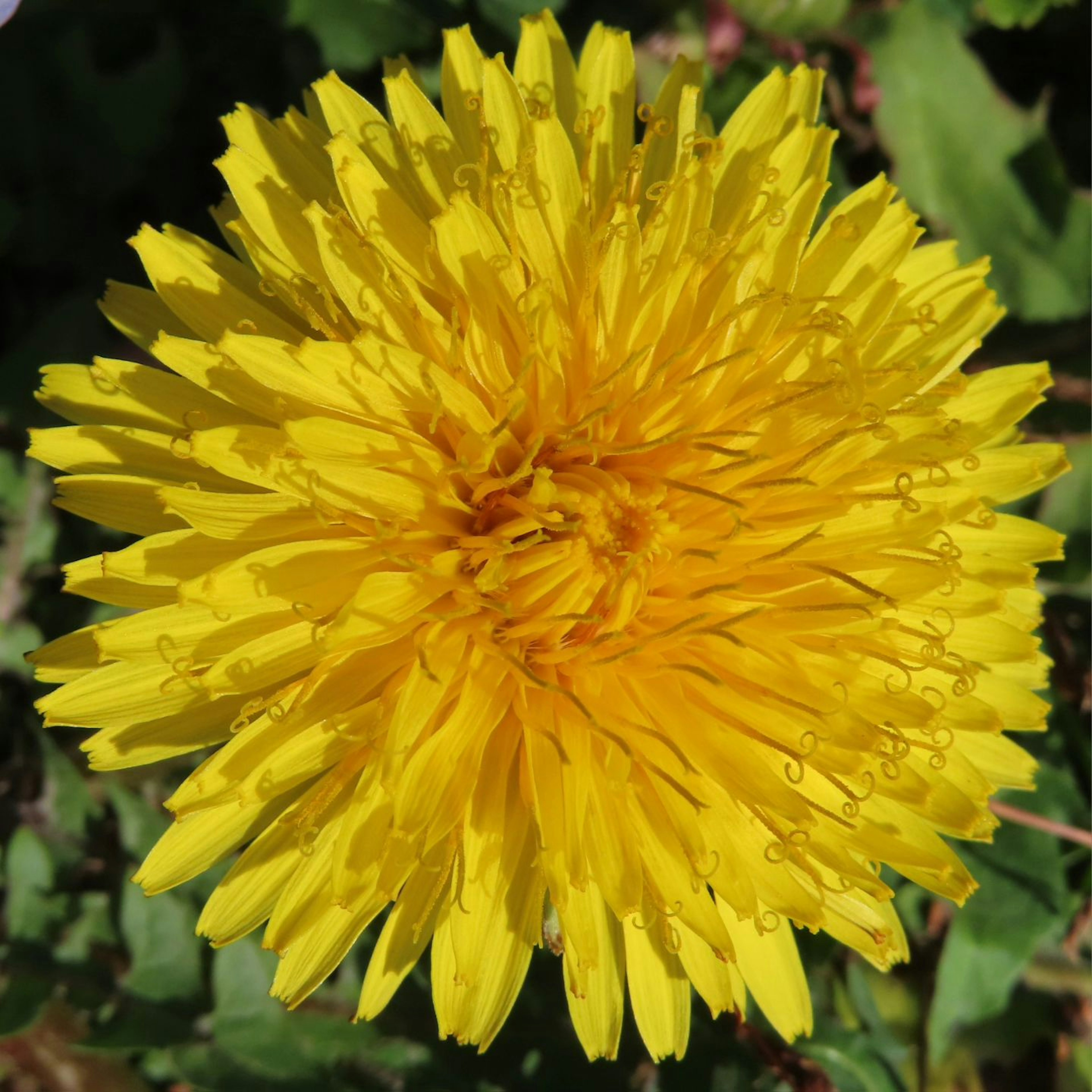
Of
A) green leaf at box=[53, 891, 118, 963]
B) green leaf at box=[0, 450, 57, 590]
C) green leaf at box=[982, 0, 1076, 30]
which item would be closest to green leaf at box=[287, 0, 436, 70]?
green leaf at box=[0, 450, 57, 590]

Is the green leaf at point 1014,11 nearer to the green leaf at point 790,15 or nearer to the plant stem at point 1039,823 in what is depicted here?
the green leaf at point 790,15

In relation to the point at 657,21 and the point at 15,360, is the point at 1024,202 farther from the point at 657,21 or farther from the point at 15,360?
the point at 15,360

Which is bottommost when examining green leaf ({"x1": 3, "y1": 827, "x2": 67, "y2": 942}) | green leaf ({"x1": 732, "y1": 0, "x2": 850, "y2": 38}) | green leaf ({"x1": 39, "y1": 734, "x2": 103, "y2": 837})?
green leaf ({"x1": 3, "y1": 827, "x2": 67, "y2": 942})

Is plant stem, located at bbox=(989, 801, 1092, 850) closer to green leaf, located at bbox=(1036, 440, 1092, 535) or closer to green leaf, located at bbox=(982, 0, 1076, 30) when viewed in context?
green leaf, located at bbox=(1036, 440, 1092, 535)

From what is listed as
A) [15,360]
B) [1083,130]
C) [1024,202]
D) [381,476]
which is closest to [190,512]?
[381,476]

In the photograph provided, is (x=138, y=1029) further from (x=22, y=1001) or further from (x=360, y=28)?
(x=360, y=28)

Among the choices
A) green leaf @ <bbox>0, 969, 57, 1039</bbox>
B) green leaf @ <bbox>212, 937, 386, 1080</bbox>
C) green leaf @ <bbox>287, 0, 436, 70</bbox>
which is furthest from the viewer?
green leaf @ <bbox>287, 0, 436, 70</bbox>

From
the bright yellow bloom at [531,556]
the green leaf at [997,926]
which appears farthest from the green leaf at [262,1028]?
the green leaf at [997,926]

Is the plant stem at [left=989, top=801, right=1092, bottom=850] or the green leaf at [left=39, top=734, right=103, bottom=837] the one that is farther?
the plant stem at [left=989, top=801, right=1092, bottom=850]
